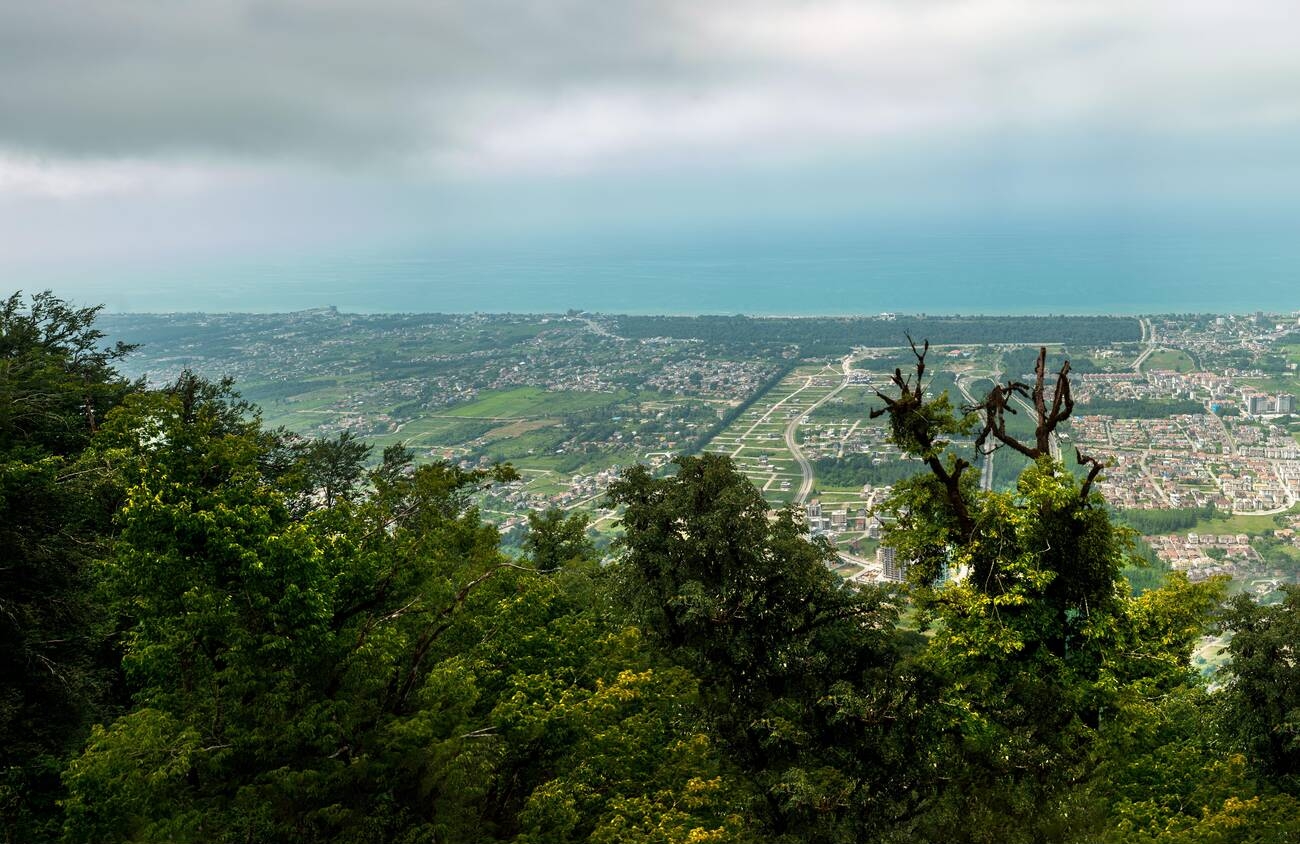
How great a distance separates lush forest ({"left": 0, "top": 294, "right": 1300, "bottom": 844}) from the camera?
9.67 meters

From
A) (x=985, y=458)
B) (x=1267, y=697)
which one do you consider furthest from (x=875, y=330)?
(x=1267, y=697)

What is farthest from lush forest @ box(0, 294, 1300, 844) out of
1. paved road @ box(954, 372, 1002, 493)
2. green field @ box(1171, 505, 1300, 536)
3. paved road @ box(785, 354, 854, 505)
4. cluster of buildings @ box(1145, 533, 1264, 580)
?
green field @ box(1171, 505, 1300, 536)

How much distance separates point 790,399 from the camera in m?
77.4

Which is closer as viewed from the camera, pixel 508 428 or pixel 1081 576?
pixel 1081 576

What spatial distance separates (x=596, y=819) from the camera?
400 inches

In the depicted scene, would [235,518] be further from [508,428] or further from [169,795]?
[508,428]

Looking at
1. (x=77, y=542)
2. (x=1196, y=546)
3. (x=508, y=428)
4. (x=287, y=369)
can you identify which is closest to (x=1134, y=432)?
(x=1196, y=546)

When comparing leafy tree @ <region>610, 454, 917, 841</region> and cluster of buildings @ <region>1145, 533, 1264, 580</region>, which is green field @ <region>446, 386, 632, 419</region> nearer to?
cluster of buildings @ <region>1145, 533, 1264, 580</region>

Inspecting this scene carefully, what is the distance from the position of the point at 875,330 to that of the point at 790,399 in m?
43.9

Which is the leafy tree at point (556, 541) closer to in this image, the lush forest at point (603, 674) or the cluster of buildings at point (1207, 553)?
the lush forest at point (603, 674)

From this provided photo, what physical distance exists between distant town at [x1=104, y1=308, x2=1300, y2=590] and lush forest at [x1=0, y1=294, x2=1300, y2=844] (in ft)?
9.36

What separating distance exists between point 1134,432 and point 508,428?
5249cm

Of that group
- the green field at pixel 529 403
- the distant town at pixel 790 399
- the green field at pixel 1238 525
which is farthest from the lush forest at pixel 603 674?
the green field at pixel 529 403

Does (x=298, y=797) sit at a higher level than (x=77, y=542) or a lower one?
lower
